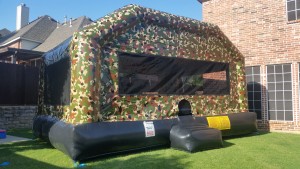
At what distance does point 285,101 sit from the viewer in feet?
31.5

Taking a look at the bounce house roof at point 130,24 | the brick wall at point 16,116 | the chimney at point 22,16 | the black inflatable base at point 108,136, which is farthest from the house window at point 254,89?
the chimney at point 22,16

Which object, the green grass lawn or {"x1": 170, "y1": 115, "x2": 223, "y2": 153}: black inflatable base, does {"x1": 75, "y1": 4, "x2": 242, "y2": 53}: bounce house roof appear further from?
{"x1": 170, "y1": 115, "x2": 223, "y2": 153}: black inflatable base

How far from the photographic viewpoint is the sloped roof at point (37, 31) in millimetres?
24859

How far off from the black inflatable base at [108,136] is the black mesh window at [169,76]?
80 cm

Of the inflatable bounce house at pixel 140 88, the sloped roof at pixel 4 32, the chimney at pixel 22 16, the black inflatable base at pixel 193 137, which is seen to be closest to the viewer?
the inflatable bounce house at pixel 140 88

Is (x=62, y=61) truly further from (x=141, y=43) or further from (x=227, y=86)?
(x=227, y=86)

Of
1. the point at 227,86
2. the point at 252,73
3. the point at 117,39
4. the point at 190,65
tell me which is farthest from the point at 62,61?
the point at 252,73

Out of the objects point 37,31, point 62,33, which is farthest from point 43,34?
point 62,33

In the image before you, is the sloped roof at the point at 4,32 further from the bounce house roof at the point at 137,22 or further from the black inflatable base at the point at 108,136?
the bounce house roof at the point at 137,22

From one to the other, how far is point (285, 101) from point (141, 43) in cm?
586

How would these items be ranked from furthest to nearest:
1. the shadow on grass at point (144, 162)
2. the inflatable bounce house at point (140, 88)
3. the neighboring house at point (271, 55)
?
the neighboring house at point (271, 55)
the inflatable bounce house at point (140, 88)
the shadow on grass at point (144, 162)

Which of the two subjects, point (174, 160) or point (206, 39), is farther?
point (206, 39)

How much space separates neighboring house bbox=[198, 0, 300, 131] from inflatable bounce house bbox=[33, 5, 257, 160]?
1.73 metres

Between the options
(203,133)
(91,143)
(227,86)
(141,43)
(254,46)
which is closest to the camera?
(91,143)
